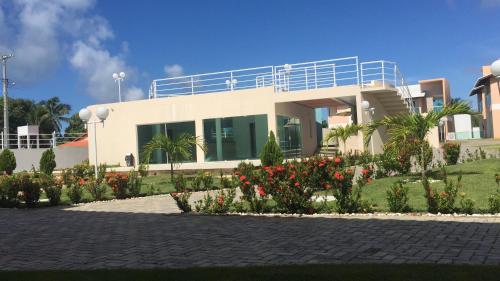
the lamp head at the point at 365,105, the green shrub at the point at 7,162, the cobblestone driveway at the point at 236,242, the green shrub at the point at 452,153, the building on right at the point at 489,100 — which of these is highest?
the building on right at the point at 489,100

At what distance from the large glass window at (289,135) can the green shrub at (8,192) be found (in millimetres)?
13293

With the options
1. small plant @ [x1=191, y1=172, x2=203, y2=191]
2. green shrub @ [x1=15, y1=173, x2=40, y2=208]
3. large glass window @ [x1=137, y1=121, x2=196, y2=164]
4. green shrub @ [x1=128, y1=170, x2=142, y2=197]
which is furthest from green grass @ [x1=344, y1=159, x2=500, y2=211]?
large glass window @ [x1=137, y1=121, x2=196, y2=164]

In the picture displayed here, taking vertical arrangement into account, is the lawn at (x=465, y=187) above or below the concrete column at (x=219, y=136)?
below

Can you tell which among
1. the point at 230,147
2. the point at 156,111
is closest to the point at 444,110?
the point at 230,147

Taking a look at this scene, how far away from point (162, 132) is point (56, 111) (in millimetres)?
43648

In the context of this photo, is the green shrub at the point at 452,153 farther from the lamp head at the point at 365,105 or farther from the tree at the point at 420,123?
the tree at the point at 420,123

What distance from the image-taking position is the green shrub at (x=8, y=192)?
1316cm

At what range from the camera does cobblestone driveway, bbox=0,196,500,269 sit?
565cm

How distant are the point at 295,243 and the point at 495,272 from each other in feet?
8.80

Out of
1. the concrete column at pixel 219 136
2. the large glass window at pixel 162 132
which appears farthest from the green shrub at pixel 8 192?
the concrete column at pixel 219 136

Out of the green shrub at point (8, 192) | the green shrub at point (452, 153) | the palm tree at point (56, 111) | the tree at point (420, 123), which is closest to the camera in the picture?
the tree at point (420, 123)

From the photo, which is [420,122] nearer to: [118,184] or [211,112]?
[118,184]

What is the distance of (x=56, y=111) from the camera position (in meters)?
64.4

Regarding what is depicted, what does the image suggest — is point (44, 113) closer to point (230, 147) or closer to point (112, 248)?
point (230, 147)
